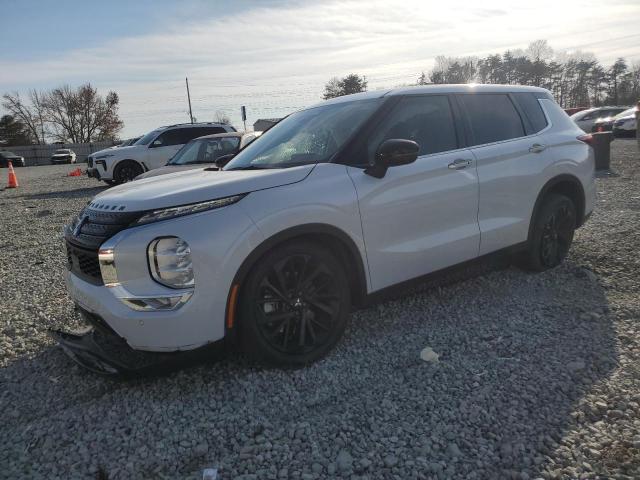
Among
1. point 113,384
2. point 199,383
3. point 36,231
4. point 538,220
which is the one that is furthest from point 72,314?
point 36,231

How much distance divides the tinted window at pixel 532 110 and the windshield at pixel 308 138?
1686 mm

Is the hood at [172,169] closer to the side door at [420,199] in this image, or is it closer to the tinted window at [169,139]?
the tinted window at [169,139]

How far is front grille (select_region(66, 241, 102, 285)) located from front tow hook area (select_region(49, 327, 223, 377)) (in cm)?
36

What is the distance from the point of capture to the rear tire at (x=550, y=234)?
4566 mm

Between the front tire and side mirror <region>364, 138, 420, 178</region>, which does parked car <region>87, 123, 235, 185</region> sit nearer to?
side mirror <region>364, 138, 420, 178</region>

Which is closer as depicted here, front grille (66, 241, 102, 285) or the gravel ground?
the gravel ground

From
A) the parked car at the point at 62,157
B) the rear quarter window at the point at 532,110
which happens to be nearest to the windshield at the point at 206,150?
the rear quarter window at the point at 532,110

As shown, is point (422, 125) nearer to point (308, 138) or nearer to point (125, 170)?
point (308, 138)

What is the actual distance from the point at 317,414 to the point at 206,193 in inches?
55.0

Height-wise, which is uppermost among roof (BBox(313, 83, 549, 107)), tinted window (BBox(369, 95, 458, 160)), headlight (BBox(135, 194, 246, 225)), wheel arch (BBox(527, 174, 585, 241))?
roof (BBox(313, 83, 549, 107))

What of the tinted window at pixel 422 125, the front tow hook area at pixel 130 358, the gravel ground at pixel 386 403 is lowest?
the gravel ground at pixel 386 403

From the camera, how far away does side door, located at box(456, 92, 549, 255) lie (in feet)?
13.3

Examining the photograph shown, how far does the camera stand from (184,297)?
2.74 m

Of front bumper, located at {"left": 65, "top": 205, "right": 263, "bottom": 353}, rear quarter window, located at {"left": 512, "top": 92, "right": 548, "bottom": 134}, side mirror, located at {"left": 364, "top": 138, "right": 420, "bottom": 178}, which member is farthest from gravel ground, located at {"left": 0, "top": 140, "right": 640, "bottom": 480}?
rear quarter window, located at {"left": 512, "top": 92, "right": 548, "bottom": 134}
